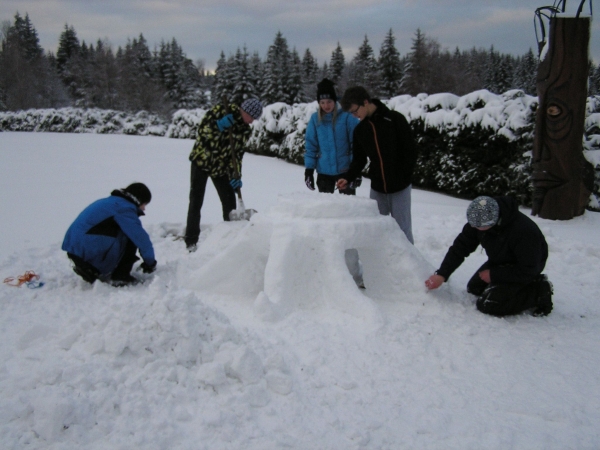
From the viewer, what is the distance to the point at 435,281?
3156mm

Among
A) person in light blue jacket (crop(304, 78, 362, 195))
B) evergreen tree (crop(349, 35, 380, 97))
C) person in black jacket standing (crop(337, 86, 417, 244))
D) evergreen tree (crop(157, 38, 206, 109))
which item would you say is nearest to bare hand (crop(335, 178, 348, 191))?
person in black jacket standing (crop(337, 86, 417, 244))

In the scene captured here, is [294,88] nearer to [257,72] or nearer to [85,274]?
[257,72]

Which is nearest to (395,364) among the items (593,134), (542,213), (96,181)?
(542,213)

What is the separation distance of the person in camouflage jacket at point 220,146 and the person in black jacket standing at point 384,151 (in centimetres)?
111

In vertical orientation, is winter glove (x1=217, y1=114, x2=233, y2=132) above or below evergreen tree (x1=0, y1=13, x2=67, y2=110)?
below

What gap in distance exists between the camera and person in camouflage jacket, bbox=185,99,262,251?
13.9 ft

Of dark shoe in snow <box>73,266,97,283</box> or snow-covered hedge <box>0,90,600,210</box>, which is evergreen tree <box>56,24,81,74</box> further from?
dark shoe in snow <box>73,266,97,283</box>

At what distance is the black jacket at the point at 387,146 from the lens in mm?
3504

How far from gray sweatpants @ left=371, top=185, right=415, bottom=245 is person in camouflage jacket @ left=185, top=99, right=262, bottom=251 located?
4.85ft

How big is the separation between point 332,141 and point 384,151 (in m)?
0.56

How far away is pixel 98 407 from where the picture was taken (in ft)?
6.23

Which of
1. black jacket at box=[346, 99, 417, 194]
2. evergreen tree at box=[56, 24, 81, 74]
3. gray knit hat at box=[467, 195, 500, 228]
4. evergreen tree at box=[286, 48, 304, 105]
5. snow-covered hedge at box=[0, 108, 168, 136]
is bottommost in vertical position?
gray knit hat at box=[467, 195, 500, 228]

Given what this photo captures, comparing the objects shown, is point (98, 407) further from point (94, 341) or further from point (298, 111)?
point (298, 111)

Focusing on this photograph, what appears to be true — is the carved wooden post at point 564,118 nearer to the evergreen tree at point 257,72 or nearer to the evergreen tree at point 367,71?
the evergreen tree at point 367,71
